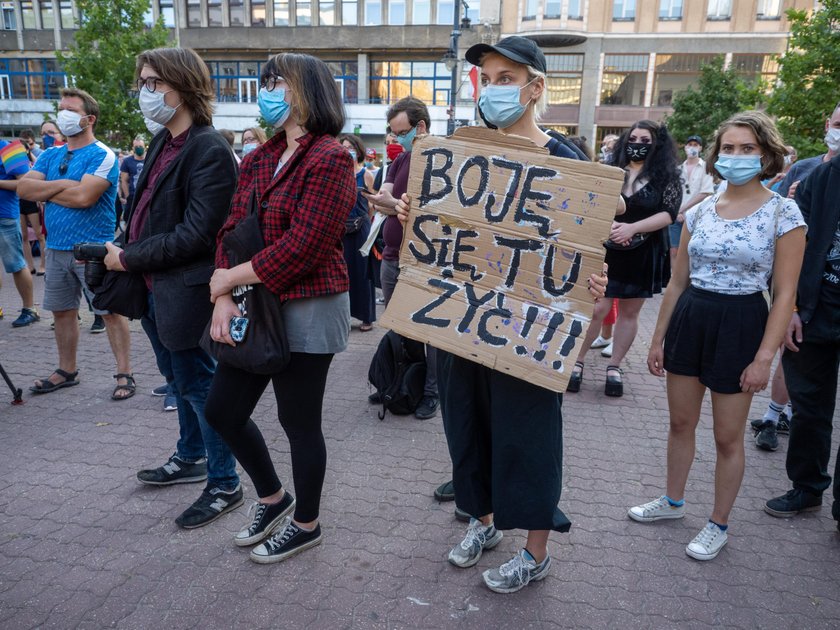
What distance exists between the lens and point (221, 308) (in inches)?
102

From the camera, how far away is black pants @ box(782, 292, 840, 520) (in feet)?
10.4

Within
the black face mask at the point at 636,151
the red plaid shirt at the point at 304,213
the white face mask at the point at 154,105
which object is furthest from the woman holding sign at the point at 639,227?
the white face mask at the point at 154,105

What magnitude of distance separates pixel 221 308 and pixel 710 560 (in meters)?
2.60

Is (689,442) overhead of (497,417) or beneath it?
beneath

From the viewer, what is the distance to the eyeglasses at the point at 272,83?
2.50 metres

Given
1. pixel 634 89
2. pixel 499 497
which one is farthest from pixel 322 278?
pixel 634 89

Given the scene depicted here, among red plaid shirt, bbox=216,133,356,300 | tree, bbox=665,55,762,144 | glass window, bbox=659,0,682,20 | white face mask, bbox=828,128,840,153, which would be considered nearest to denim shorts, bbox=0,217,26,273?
red plaid shirt, bbox=216,133,356,300

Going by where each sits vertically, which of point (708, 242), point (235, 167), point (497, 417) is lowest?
point (497, 417)

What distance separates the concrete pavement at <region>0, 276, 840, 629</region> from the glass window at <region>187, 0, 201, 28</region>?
133 feet

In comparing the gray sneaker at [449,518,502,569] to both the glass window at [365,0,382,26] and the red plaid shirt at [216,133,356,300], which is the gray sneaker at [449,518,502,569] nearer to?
the red plaid shirt at [216,133,356,300]

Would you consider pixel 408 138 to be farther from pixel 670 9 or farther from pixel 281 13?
pixel 281 13

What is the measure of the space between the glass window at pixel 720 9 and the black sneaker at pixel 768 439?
121 ft

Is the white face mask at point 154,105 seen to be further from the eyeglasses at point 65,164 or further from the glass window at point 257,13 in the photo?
the glass window at point 257,13

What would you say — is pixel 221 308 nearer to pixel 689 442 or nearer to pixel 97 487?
pixel 97 487
